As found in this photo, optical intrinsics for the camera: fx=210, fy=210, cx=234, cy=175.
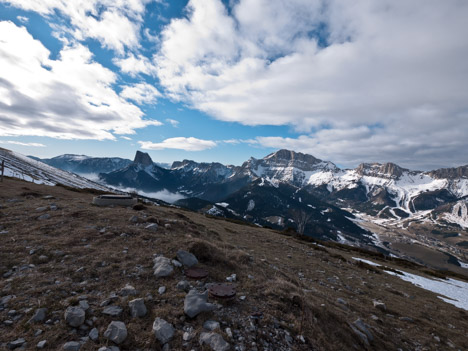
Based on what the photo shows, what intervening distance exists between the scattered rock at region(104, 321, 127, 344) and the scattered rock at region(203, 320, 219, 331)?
2.35 metres

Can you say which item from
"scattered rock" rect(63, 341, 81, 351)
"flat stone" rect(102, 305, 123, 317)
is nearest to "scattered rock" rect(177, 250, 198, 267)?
"flat stone" rect(102, 305, 123, 317)

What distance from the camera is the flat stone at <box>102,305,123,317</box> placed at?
6814 millimetres

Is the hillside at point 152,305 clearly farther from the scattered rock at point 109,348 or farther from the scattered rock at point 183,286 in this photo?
the scattered rock at point 109,348

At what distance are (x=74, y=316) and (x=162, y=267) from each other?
3913 mm

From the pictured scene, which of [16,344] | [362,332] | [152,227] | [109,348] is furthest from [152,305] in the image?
[152,227]

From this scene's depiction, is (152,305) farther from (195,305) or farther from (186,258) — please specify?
(186,258)

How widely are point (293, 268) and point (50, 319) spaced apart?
1817 centimetres

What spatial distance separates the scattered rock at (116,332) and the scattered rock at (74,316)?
3.24 ft

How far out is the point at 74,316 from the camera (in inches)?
249

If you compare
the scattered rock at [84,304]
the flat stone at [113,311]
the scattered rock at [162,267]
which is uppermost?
the scattered rock at [162,267]

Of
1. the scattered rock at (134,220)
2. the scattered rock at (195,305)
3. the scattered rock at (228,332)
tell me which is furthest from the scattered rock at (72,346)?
the scattered rock at (134,220)

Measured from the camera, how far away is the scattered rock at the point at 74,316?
621 cm

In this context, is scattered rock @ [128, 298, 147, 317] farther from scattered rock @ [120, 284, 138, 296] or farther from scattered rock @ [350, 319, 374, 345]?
scattered rock @ [350, 319, 374, 345]

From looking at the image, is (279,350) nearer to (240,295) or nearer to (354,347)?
(240,295)
